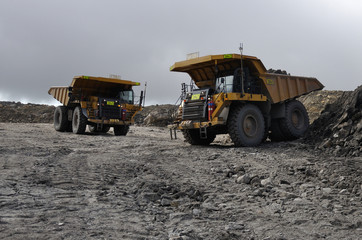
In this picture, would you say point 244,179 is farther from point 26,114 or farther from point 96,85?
point 26,114

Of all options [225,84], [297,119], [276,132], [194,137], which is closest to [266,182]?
[225,84]

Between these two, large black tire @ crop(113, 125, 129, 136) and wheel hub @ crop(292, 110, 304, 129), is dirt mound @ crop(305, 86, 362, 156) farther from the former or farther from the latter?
large black tire @ crop(113, 125, 129, 136)

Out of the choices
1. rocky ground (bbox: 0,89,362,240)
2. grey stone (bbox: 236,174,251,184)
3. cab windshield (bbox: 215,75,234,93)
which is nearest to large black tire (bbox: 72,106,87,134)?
rocky ground (bbox: 0,89,362,240)

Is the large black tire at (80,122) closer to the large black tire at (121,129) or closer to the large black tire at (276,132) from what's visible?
the large black tire at (121,129)

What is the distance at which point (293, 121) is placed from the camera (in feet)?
37.7

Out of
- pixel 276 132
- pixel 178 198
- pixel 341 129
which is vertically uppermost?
pixel 341 129

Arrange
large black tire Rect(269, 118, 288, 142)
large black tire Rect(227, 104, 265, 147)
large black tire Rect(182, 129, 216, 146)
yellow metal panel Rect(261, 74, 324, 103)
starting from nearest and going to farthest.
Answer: large black tire Rect(227, 104, 265, 147)
yellow metal panel Rect(261, 74, 324, 103)
large black tire Rect(182, 129, 216, 146)
large black tire Rect(269, 118, 288, 142)

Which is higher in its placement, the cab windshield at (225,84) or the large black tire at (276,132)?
the cab windshield at (225,84)

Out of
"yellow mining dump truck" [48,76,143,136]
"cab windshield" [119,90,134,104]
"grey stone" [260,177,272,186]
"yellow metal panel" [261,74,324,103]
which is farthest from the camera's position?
"cab windshield" [119,90,134,104]

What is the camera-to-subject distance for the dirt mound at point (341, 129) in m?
7.76

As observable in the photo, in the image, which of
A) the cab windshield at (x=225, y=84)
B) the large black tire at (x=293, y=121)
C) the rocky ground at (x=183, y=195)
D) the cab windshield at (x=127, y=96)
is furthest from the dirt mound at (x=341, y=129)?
the cab windshield at (x=127, y=96)

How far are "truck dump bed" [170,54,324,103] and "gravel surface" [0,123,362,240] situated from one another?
3418 millimetres

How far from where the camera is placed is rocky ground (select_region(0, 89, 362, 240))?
349 cm

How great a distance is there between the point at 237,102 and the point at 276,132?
2328 mm
